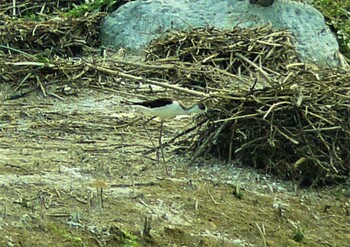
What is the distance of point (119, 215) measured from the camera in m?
4.01

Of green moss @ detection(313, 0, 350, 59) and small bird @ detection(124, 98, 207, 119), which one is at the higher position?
small bird @ detection(124, 98, 207, 119)

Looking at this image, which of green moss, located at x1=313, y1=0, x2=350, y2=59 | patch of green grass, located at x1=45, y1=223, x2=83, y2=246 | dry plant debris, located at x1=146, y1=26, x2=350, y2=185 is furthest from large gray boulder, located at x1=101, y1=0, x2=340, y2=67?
patch of green grass, located at x1=45, y1=223, x2=83, y2=246

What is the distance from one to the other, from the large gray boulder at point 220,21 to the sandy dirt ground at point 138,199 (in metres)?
3.27

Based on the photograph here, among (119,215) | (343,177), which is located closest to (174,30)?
(343,177)

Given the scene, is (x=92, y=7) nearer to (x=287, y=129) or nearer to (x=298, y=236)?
(x=287, y=129)

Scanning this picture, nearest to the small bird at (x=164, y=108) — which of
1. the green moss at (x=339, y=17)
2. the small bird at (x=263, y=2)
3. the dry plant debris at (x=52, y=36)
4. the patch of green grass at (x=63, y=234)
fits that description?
the patch of green grass at (x=63, y=234)

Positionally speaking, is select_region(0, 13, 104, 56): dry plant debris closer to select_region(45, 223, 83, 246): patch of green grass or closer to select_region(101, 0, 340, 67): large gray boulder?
select_region(101, 0, 340, 67): large gray boulder

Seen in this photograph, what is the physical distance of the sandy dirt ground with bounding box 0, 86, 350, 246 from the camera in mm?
3822

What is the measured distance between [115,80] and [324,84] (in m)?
2.36

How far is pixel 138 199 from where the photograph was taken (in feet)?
14.0

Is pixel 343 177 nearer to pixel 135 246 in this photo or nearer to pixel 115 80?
pixel 135 246

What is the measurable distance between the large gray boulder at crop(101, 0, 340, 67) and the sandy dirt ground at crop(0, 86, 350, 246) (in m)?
3.27

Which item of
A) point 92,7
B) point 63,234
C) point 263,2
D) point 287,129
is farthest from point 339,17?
point 63,234

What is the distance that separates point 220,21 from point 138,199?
16.2ft
